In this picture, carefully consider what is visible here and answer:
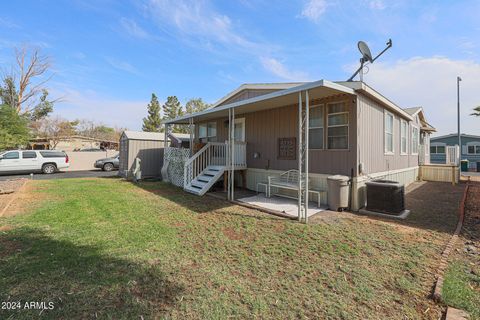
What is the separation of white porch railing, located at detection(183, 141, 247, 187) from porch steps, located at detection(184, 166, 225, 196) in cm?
35

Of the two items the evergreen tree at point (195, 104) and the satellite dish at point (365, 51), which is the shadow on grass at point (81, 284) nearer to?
the satellite dish at point (365, 51)

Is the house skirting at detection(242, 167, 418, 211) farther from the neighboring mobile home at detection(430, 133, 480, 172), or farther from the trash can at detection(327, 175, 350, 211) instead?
the neighboring mobile home at detection(430, 133, 480, 172)

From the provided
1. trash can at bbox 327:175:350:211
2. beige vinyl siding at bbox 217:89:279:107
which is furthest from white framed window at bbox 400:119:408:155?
beige vinyl siding at bbox 217:89:279:107

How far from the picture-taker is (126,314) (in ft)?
7.27

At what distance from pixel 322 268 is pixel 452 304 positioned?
4.44ft

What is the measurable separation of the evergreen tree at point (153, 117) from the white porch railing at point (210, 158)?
94.5 ft

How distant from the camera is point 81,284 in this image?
106 inches

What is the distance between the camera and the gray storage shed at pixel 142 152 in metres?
12.9

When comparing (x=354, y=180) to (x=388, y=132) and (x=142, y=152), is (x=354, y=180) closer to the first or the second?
(x=388, y=132)

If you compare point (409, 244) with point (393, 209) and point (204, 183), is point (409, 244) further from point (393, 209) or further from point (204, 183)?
point (204, 183)

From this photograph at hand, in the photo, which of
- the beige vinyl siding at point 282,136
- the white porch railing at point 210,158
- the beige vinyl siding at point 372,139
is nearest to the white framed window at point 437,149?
the beige vinyl siding at point 372,139

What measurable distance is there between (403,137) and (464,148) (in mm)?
21611

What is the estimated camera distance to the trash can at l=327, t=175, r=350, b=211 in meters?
6.01

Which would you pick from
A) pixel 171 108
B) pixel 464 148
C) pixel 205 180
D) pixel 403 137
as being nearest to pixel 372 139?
pixel 403 137
